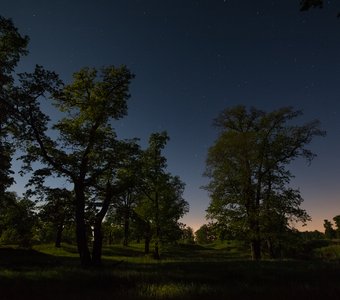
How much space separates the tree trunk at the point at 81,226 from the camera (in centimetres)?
2416

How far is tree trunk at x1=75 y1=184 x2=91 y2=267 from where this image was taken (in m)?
24.2

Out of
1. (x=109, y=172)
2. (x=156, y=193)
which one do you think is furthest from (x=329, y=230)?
(x=109, y=172)

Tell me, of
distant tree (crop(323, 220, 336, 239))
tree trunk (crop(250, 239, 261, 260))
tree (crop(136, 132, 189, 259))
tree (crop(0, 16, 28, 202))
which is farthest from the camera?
distant tree (crop(323, 220, 336, 239))

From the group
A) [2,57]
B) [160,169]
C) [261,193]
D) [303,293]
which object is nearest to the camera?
[303,293]

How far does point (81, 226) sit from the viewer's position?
24.6m

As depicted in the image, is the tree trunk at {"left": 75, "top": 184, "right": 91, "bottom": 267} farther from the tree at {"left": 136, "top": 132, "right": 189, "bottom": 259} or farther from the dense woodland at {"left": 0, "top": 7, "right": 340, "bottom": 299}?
the tree at {"left": 136, "top": 132, "right": 189, "bottom": 259}

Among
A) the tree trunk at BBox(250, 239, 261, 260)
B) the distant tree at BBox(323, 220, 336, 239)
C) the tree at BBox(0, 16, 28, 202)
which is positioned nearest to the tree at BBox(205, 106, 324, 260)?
the tree trunk at BBox(250, 239, 261, 260)

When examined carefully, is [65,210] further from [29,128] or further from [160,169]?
[160,169]

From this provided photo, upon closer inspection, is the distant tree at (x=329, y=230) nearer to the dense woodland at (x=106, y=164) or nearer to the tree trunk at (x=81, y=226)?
the dense woodland at (x=106, y=164)

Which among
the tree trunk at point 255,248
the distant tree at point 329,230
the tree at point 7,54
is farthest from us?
the distant tree at point 329,230

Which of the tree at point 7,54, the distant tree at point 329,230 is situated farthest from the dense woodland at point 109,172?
the distant tree at point 329,230

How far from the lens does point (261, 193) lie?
114ft

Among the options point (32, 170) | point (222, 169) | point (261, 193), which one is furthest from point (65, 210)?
point (261, 193)

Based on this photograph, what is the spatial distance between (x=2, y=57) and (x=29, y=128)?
15.9 ft
